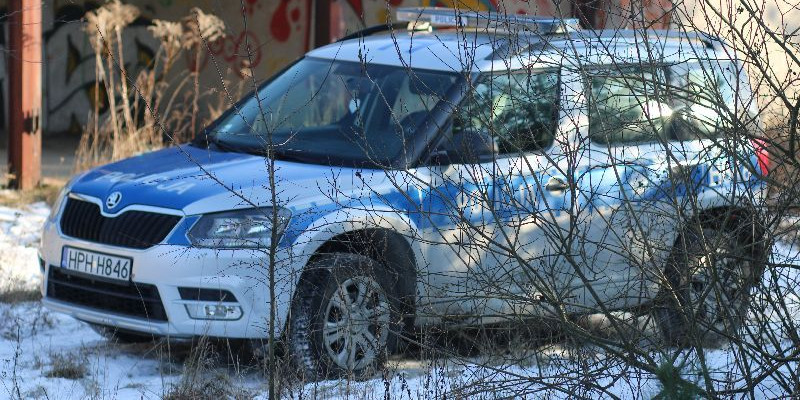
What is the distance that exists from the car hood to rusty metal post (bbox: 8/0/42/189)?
5.04m

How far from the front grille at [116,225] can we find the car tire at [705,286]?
7.02 ft

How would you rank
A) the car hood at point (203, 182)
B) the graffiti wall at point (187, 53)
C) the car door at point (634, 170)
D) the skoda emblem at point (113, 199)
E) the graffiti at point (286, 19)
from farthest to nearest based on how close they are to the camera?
the graffiti at point (286, 19)
the graffiti wall at point (187, 53)
the skoda emblem at point (113, 199)
the car hood at point (203, 182)
the car door at point (634, 170)

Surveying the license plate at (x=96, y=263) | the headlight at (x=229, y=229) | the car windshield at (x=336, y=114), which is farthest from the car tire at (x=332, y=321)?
the license plate at (x=96, y=263)

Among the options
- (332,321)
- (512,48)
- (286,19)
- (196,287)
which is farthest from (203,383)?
(286,19)

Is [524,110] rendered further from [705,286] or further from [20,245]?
[20,245]

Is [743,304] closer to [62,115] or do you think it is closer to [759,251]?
[759,251]

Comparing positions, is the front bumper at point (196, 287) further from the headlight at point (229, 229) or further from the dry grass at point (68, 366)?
the dry grass at point (68, 366)

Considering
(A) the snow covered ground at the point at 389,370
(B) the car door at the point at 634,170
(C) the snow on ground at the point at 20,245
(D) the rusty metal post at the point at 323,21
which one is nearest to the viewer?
(B) the car door at the point at 634,170

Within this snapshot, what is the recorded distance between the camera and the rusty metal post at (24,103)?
1083cm

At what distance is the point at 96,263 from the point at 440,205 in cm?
155

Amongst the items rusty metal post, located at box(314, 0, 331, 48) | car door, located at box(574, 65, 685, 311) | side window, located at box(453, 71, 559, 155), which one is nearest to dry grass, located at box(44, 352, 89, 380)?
side window, located at box(453, 71, 559, 155)

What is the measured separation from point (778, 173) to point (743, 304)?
0.45m

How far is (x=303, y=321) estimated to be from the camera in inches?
213

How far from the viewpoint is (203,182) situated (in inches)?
219
